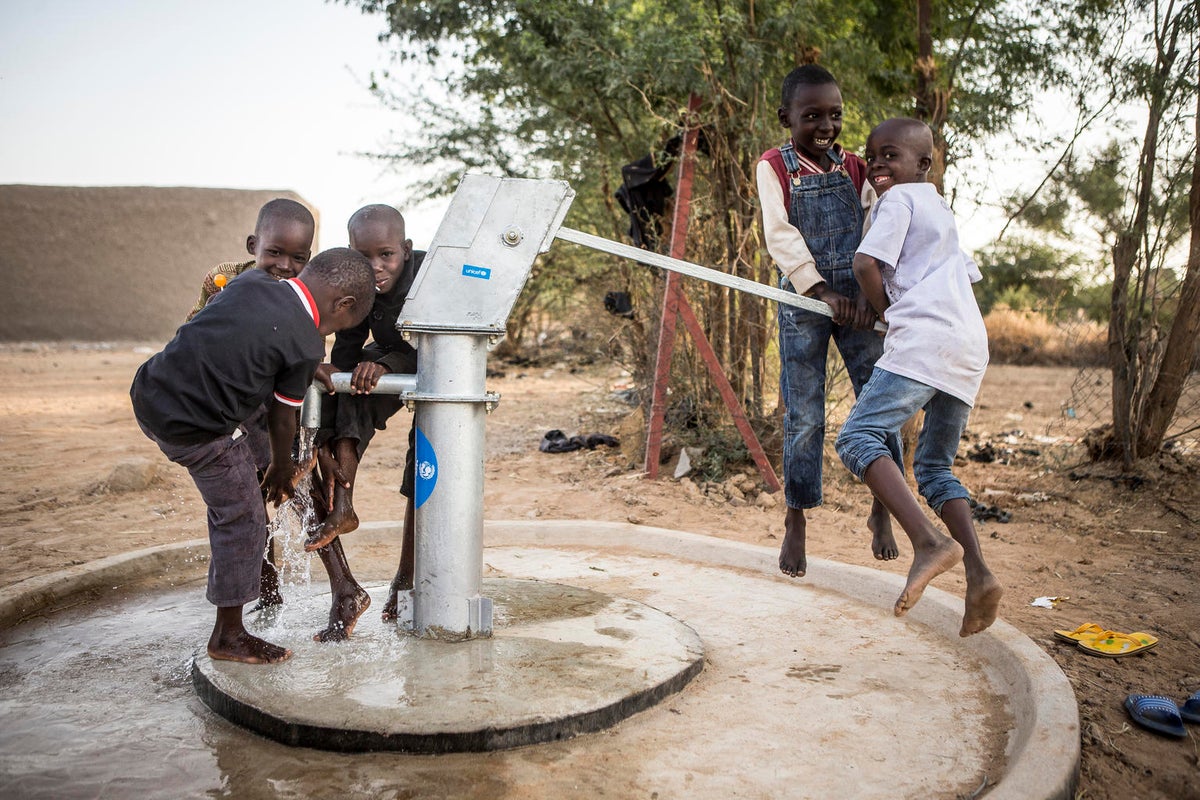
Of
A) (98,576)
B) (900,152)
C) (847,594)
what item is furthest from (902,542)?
(98,576)

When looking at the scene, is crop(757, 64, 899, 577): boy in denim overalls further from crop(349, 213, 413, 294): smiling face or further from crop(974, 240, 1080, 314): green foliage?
crop(974, 240, 1080, 314): green foliage

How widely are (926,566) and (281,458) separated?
68.3 inches

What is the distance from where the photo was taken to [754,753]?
2111 mm

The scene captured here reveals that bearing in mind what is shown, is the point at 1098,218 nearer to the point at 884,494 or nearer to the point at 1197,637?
the point at 1197,637

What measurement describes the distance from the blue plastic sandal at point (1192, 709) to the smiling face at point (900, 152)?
155cm

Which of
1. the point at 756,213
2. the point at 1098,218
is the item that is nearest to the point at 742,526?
the point at 756,213

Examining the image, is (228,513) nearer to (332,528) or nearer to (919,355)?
(332,528)

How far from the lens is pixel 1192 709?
240cm

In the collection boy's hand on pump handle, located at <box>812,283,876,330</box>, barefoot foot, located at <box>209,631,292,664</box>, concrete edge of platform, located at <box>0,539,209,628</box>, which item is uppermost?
boy's hand on pump handle, located at <box>812,283,876,330</box>

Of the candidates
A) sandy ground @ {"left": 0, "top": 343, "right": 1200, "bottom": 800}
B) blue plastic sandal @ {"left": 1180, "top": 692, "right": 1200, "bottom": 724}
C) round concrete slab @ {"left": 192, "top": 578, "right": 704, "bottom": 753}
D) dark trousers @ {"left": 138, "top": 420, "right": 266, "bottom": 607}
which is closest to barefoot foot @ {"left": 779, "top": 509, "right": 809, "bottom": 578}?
sandy ground @ {"left": 0, "top": 343, "right": 1200, "bottom": 800}

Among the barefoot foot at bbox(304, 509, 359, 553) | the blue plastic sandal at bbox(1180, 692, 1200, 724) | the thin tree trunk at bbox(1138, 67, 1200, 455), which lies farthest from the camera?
the thin tree trunk at bbox(1138, 67, 1200, 455)

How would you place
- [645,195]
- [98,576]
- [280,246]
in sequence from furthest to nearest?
1. [645,195]
2. [98,576]
3. [280,246]

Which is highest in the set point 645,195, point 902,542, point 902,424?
point 645,195

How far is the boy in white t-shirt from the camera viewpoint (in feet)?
7.92
